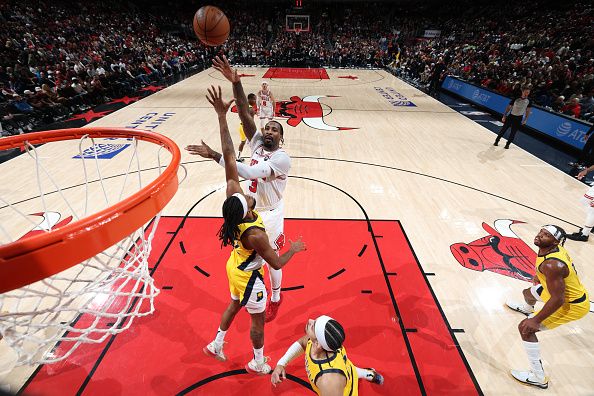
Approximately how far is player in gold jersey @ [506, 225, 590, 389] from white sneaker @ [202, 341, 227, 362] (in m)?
2.64

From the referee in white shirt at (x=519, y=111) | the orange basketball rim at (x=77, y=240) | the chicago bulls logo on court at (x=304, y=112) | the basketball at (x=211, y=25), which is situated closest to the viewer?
the orange basketball rim at (x=77, y=240)

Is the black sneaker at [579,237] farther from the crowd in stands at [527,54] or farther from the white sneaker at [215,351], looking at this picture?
the white sneaker at [215,351]

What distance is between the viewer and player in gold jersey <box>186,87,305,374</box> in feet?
8.00

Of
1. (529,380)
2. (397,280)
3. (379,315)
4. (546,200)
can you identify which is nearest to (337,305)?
(379,315)

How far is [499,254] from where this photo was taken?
15.4 feet

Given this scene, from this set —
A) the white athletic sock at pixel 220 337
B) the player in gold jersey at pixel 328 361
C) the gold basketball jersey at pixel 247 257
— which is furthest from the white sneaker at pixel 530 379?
the white athletic sock at pixel 220 337

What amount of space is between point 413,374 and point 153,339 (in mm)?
2484

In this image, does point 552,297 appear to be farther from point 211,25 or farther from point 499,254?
point 211,25

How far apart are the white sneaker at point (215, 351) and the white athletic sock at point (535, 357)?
2677mm

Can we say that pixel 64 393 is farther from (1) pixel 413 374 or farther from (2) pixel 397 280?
(2) pixel 397 280

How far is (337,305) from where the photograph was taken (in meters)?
3.75

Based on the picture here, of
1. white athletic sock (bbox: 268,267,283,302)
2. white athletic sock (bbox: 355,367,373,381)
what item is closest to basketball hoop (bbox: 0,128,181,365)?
white athletic sock (bbox: 268,267,283,302)

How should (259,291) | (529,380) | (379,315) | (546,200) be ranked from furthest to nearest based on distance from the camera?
(546,200) → (379,315) → (529,380) → (259,291)

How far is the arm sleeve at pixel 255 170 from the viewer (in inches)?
114
